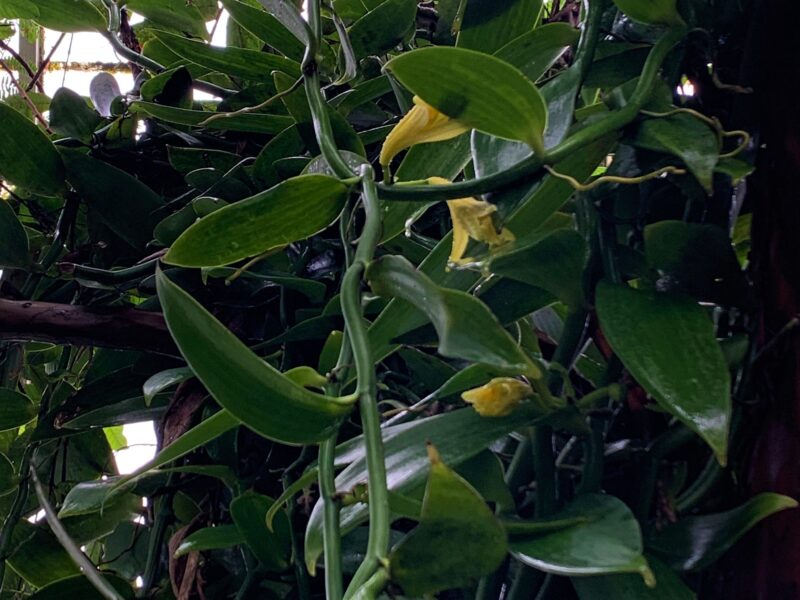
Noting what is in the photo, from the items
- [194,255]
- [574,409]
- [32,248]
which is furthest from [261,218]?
[32,248]

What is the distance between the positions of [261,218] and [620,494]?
9.2 inches

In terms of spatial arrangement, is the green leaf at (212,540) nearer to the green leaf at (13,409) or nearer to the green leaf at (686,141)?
the green leaf at (13,409)

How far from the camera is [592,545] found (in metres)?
0.30

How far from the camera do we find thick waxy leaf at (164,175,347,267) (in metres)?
0.34

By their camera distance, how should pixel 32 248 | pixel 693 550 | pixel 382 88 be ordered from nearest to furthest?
pixel 693 550 → pixel 382 88 → pixel 32 248

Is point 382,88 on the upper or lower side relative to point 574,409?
upper

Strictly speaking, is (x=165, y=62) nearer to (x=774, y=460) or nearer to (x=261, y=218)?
(x=261, y=218)

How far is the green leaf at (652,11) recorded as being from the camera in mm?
375

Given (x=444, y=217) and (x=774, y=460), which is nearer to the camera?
(x=774, y=460)

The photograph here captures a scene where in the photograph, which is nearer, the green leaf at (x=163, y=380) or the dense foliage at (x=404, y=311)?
the dense foliage at (x=404, y=311)

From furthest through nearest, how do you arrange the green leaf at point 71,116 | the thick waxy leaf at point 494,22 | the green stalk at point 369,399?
the green leaf at point 71,116 → the thick waxy leaf at point 494,22 → the green stalk at point 369,399

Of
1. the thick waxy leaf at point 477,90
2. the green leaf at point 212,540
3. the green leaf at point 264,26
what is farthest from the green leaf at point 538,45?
the green leaf at point 212,540

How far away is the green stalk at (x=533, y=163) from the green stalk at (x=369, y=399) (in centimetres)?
2

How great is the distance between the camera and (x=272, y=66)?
2.04 feet
